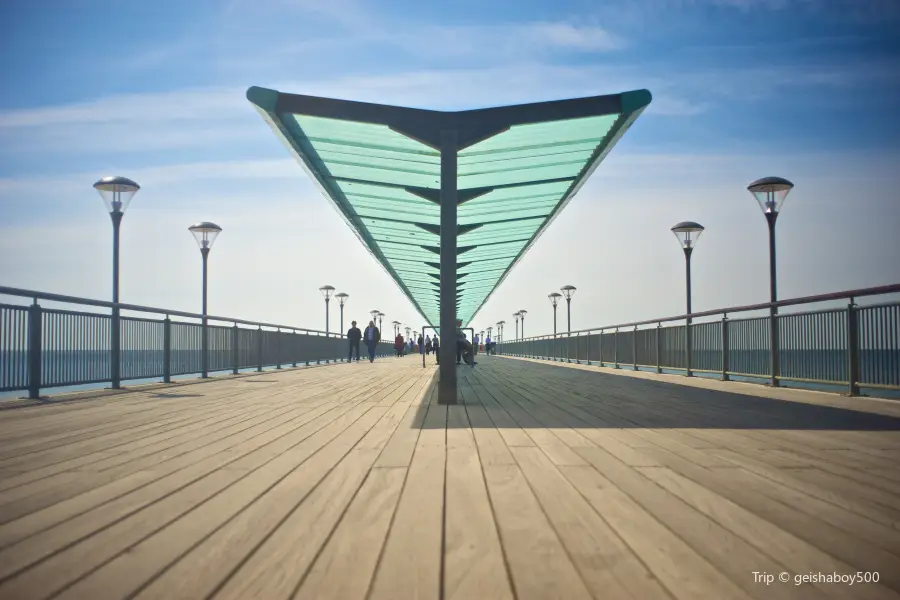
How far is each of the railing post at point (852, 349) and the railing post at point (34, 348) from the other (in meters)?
9.30

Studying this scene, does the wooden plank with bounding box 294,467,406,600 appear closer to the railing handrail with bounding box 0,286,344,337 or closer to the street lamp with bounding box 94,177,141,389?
the railing handrail with bounding box 0,286,344,337

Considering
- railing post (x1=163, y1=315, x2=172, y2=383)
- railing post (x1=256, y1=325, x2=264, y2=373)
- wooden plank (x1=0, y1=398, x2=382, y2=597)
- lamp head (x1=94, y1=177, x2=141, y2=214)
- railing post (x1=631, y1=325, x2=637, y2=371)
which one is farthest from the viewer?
railing post (x1=256, y1=325, x2=264, y2=373)

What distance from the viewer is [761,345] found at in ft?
30.7

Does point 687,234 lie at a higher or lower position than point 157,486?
higher

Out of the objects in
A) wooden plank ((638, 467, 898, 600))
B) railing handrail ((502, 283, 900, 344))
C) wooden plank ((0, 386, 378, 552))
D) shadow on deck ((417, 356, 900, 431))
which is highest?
railing handrail ((502, 283, 900, 344))

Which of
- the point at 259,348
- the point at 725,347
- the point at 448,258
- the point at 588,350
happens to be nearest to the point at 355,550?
the point at 448,258

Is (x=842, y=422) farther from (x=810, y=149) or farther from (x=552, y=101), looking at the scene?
(x=810, y=149)

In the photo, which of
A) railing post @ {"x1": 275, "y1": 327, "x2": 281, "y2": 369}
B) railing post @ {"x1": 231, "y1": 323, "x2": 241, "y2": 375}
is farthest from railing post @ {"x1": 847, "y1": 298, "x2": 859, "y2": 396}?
railing post @ {"x1": 275, "y1": 327, "x2": 281, "y2": 369}

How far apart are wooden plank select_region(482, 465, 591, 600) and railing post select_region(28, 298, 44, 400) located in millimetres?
6690

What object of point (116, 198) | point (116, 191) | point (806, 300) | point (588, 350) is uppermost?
point (116, 191)

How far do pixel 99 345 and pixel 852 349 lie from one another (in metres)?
9.45

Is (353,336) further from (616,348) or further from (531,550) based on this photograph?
(531,550)

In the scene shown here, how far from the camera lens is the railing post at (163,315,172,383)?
10578 millimetres

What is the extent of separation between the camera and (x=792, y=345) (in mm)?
8594
